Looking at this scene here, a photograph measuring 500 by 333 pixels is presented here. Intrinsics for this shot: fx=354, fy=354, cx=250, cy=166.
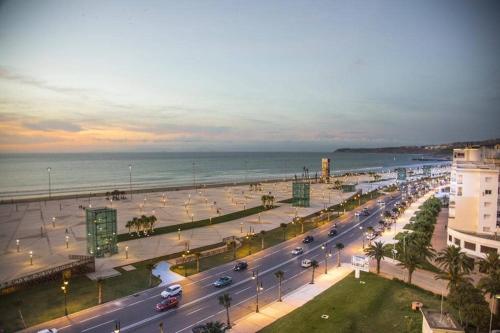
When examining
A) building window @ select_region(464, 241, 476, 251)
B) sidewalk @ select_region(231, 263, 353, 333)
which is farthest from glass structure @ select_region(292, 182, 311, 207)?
sidewalk @ select_region(231, 263, 353, 333)

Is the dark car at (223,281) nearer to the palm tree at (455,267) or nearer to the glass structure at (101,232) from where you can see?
the glass structure at (101,232)

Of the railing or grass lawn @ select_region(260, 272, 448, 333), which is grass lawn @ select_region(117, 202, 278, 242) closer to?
the railing

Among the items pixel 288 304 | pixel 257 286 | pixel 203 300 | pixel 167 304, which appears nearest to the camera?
pixel 167 304

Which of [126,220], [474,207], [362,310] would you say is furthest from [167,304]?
[474,207]

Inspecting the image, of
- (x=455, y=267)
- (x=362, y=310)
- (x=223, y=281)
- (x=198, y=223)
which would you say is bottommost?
(x=362, y=310)

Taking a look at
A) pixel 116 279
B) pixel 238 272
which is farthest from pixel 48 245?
pixel 238 272

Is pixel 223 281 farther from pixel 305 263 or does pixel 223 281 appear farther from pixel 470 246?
pixel 470 246

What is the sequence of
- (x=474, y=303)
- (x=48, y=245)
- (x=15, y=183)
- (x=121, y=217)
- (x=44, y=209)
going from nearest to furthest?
(x=474, y=303) → (x=48, y=245) → (x=121, y=217) → (x=44, y=209) → (x=15, y=183)

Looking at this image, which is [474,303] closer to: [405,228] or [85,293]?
[85,293]
